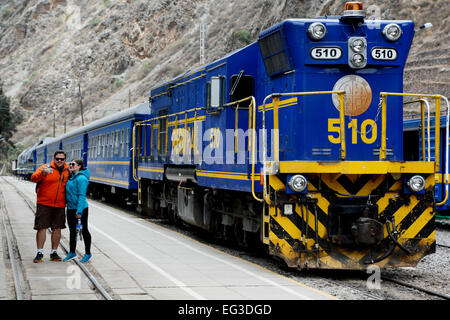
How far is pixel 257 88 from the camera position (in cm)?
1133

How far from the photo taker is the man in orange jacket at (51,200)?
34.1ft

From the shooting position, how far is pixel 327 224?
9523mm

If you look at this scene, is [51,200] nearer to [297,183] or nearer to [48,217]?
[48,217]

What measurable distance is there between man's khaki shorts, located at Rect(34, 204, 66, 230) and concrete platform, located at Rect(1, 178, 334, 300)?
24.2 inches

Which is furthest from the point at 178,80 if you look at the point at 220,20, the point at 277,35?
the point at 220,20

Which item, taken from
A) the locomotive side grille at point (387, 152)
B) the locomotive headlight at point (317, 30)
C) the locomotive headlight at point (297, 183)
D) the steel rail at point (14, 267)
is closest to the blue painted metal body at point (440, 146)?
the locomotive side grille at point (387, 152)

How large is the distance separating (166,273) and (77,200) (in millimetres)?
2075

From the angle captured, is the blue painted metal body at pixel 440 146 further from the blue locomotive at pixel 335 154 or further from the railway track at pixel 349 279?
the railway track at pixel 349 279

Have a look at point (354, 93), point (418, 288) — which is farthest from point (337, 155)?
point (418, 288)

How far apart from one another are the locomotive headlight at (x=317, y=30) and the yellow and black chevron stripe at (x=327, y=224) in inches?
81.3

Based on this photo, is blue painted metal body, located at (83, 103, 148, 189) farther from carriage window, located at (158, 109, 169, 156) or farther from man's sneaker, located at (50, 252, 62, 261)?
man's sneaker, located at (50, 252, 62, 261)

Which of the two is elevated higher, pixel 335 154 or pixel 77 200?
pixel 335 154

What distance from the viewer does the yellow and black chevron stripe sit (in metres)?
9.41
